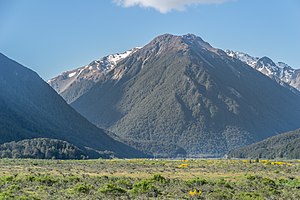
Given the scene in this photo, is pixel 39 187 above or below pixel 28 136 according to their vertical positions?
below

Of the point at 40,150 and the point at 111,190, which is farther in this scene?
the point at 40,150

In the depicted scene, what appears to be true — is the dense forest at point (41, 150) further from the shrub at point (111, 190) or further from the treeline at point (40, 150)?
the shrub at point (111, 190)

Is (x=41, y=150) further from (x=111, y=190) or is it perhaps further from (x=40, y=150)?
(x=111, y=190)

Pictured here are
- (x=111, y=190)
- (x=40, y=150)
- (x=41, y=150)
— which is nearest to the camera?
(x=111, y=190)

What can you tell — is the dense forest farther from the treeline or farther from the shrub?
the shrub

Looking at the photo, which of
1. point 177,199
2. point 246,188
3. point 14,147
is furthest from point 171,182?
point 14,147

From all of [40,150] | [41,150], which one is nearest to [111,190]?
[40,150]

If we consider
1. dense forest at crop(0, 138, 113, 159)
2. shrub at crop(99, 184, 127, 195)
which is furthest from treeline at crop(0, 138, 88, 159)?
shrub at crop(99, 184, 127, 195)

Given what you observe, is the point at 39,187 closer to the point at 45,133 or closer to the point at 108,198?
the point at 108,198

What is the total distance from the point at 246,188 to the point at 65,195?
15.2 metres

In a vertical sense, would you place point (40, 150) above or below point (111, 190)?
above

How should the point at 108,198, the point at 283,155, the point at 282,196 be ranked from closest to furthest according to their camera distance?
the point at 108,198 < the point at 282,196 < the point at 283,155

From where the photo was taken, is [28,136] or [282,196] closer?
[282,196]

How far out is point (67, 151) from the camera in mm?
134875
